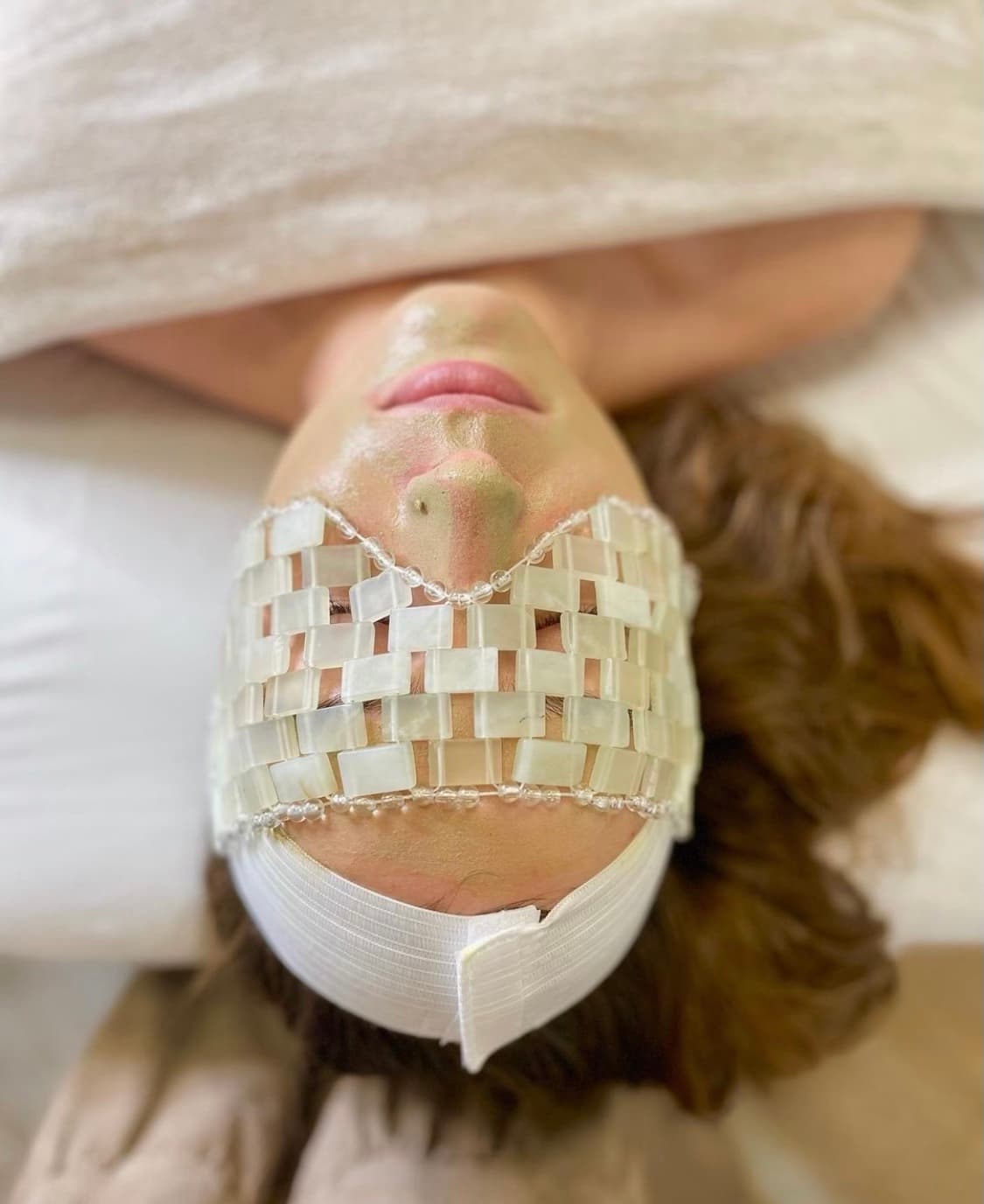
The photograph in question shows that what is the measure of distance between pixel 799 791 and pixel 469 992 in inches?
14.8

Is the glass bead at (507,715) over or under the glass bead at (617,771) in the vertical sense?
over

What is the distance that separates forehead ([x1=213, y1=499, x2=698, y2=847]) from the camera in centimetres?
56

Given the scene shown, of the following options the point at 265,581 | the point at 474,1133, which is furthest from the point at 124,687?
the point at 474,1133

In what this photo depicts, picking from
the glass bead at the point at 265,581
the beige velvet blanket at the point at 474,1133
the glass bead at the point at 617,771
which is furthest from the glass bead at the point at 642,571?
the beige velvet blanket at the point at 474,1133

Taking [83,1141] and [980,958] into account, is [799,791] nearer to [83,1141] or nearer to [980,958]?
[980,958]

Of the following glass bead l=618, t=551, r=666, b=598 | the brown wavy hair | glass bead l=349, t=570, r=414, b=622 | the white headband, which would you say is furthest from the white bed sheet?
glass bead l=618, t=551, r=666, b=598

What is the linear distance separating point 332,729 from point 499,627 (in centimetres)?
11

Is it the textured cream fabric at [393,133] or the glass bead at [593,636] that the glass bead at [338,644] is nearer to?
the glass bead at [593,636]

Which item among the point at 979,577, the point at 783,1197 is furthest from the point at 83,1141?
the point at 979,577

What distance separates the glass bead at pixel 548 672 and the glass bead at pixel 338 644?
9cm

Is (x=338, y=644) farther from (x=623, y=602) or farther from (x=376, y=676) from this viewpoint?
(x=623, y=602)

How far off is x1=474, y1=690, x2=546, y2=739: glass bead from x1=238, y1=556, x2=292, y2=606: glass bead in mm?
153

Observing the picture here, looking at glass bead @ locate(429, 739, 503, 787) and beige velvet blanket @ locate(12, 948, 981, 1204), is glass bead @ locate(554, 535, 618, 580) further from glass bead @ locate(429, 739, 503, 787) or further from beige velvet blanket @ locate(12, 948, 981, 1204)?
beige velvet blanket @ locate(12, 948, 981, 1204)

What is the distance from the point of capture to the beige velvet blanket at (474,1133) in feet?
2.40
